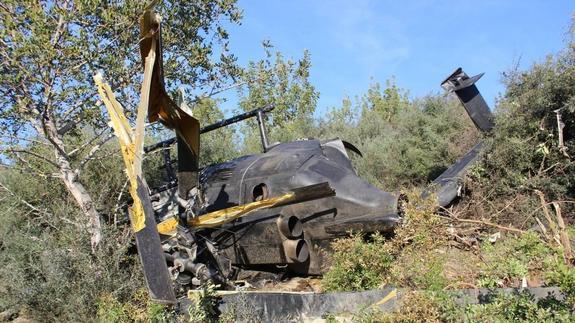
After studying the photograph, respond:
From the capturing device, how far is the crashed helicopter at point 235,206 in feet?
22.7

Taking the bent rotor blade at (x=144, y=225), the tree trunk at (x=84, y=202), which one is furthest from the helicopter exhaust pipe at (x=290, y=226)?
the tree trunk at (x=84, y=202)

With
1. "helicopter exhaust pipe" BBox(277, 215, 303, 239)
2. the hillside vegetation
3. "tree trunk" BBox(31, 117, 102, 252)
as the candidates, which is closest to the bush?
the hillside vegetation

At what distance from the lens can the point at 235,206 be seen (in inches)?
336

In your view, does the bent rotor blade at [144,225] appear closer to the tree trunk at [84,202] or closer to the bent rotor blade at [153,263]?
the bent rotor blade at [153,263]

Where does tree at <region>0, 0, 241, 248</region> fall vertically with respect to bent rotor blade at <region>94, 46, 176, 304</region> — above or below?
above

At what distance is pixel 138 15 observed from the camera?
9.45 metres

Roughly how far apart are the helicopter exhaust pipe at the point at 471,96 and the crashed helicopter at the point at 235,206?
276 centimetres

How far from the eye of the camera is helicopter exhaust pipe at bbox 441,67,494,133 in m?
11.0

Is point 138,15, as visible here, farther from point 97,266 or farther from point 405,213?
point 405,213

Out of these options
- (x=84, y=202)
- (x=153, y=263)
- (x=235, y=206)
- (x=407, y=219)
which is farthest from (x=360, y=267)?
(x=84, y=202)

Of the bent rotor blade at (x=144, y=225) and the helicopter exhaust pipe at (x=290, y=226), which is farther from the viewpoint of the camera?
the helicopter exhaust pipe at (x=290, y=226)

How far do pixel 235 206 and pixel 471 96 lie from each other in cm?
569

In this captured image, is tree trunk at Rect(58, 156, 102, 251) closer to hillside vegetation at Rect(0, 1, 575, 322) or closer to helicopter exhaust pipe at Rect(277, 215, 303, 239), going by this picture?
hillside vegetation at Rect(0, 1, 575, 322)

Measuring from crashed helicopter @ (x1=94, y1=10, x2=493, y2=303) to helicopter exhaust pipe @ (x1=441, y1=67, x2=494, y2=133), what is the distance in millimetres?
2764
